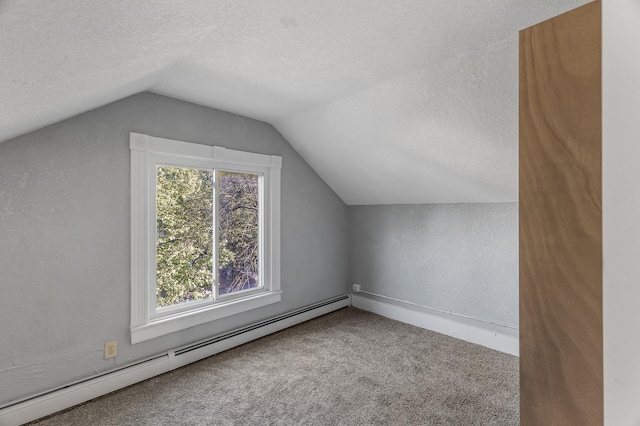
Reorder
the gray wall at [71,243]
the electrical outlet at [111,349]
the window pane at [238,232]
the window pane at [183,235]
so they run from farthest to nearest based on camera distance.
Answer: the window pane at [238,232], the window pane at [183,235], the electrical outlet at [111,349], the gray wall at [71,243]

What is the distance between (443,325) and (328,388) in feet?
4.99

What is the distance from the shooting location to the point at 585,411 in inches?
20.3

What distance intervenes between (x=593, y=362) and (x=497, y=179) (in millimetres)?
2279

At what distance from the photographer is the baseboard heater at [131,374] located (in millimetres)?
1834

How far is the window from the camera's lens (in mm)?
2312

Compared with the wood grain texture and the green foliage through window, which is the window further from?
the wood grain texture

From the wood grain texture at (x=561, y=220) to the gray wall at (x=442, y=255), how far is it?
249 centimetres

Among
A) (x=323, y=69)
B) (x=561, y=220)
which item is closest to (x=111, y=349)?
(x=323, y=69)

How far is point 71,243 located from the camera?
2.02 meters
